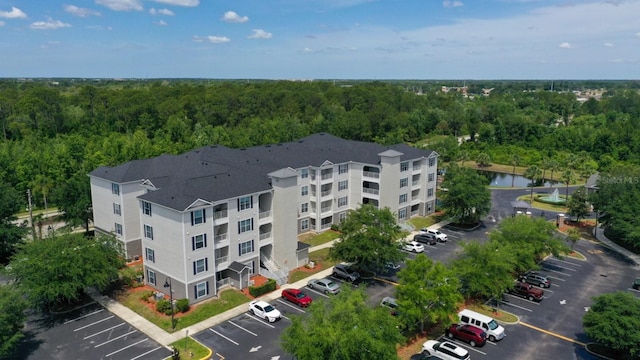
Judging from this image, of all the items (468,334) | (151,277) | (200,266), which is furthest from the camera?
(151,277)

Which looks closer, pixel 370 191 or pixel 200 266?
pixel 200 266

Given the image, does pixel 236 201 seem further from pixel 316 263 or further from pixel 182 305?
pixel 316 263

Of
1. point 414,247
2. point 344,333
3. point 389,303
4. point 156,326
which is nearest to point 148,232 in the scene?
point 156,326

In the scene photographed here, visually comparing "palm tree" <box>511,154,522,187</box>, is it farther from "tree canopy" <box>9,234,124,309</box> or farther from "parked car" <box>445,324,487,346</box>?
"tree canopy" <box>9,234,124,309</box>

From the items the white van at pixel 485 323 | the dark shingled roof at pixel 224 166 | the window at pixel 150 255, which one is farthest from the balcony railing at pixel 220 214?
the white van at pixel 485 323

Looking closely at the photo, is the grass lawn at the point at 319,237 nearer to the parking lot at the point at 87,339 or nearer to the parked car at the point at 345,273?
the parked car at the point at 345,273

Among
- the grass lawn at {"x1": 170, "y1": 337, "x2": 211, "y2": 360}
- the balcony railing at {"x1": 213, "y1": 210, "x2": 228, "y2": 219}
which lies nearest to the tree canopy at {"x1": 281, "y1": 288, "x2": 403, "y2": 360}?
the grass lawn at {"x1": 170, "y1": 337, "x2": 211, "y2": 360}

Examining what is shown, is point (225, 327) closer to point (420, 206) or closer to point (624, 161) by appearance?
point (420, 206)
